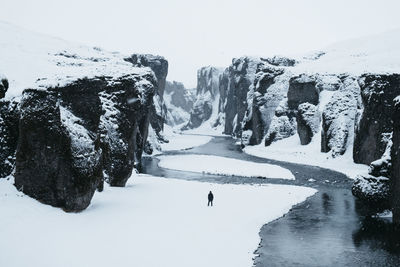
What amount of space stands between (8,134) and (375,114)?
4652cm

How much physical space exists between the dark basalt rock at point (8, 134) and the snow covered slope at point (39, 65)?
1242 millimetres

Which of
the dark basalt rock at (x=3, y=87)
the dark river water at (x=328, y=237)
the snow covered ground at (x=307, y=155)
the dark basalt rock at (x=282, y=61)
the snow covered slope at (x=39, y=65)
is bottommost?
the dark river water at (x=328, y=237)

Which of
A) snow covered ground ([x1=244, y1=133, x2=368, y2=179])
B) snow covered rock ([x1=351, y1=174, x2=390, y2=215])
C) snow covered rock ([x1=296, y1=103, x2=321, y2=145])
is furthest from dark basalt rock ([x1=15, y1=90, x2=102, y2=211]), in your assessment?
snow covered rock ([x1=296, y1=103, x2=321, y2=145])

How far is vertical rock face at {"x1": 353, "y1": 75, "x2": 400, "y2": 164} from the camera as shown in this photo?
172 feet

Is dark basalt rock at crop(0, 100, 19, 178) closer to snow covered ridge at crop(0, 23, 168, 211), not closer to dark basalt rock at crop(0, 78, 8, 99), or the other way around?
snow covered ridge at crop(0, 23, 168, 211)

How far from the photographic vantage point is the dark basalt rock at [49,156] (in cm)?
2480

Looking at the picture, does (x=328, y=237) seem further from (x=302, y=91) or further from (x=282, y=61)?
(x=282, y=61)

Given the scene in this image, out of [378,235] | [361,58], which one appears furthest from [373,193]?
[361,58]

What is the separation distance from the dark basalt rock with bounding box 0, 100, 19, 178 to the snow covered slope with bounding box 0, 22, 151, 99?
1.24 m

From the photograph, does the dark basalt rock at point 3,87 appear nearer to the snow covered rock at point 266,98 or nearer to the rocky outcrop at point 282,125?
the rocky outcrop at point 282,125

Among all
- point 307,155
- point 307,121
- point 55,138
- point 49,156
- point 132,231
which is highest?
point 307,121

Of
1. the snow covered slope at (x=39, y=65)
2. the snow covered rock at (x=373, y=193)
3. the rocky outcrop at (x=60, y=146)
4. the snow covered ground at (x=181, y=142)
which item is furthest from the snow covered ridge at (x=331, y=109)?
the snow covered slope at (x=39, y=65)

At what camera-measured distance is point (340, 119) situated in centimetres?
6856

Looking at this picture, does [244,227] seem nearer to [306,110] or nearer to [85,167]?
[85,167]
